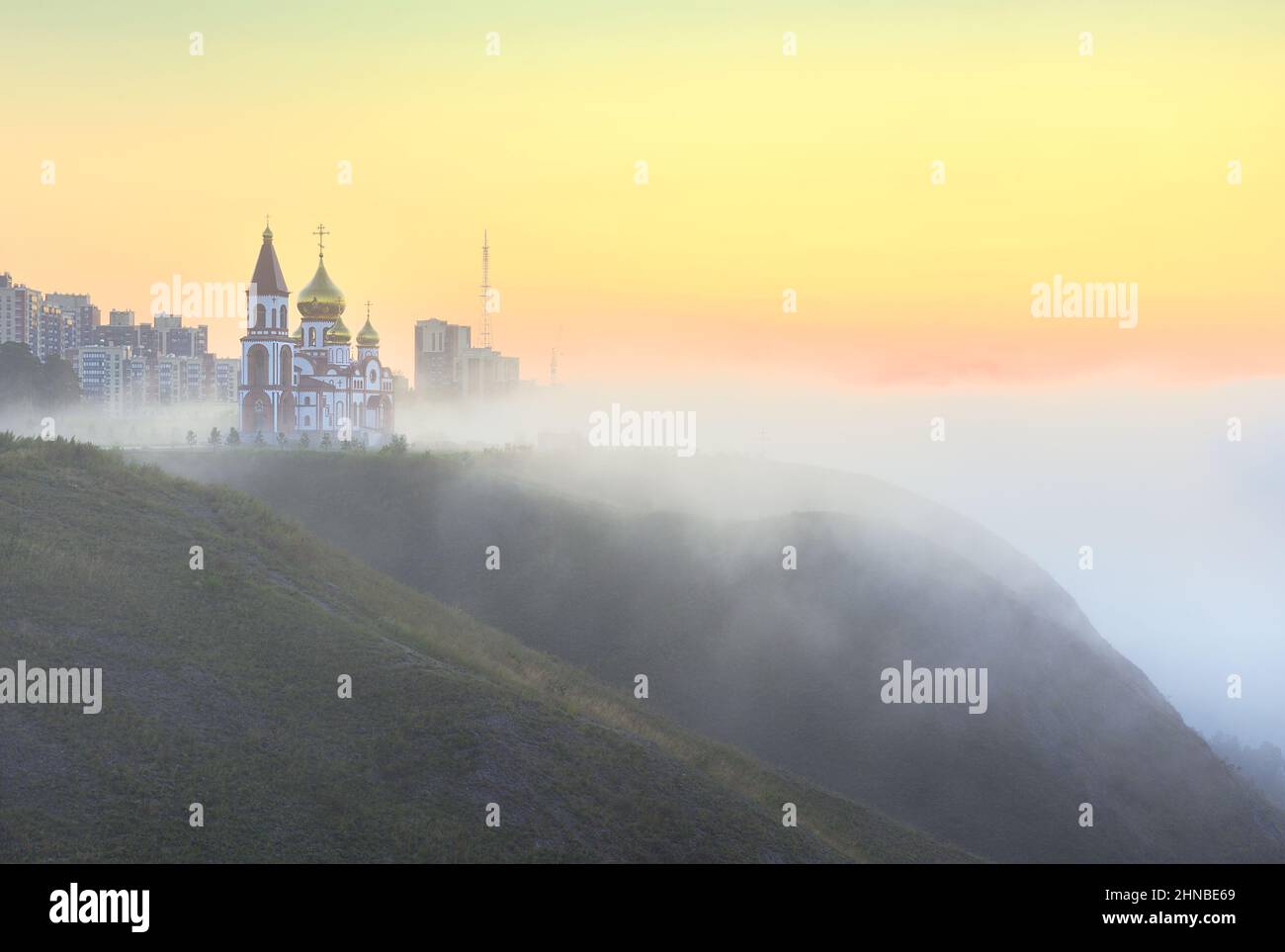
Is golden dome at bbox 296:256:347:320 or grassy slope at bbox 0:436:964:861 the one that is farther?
golden dome at bbox 296:256:347:320

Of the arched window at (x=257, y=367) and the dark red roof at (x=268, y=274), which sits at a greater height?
the dark red roof at (x=268, y=274)

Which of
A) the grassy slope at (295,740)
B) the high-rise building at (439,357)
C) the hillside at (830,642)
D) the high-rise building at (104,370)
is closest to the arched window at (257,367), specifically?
the hillside at (830,642)

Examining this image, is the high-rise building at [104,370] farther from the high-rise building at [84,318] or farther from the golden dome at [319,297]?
the golden dome at [319,297]

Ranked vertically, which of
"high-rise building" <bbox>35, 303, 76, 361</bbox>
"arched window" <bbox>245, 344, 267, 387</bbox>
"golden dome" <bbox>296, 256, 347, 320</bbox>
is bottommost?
"arched window" <bbox>245, 344, 267, 387</bbox>

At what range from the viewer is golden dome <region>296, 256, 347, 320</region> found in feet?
305

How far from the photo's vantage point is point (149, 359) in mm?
176625

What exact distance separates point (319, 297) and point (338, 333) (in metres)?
3.02

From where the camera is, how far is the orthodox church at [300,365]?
9094 centimetres

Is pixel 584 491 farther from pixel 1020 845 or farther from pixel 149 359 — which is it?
pixel 149 359

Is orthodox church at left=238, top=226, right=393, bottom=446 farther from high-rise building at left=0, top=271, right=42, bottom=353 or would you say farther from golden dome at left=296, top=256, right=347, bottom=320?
high-rise building at left=0, top=271, right=42, bottom=353

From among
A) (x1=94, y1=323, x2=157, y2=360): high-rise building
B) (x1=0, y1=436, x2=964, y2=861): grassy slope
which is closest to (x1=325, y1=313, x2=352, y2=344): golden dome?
(x1=0, y1=436, x2=964, y2=861): grassy slope

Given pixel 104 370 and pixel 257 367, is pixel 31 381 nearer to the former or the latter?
pixel 257 367

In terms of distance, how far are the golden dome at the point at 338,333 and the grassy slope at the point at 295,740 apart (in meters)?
52.6
